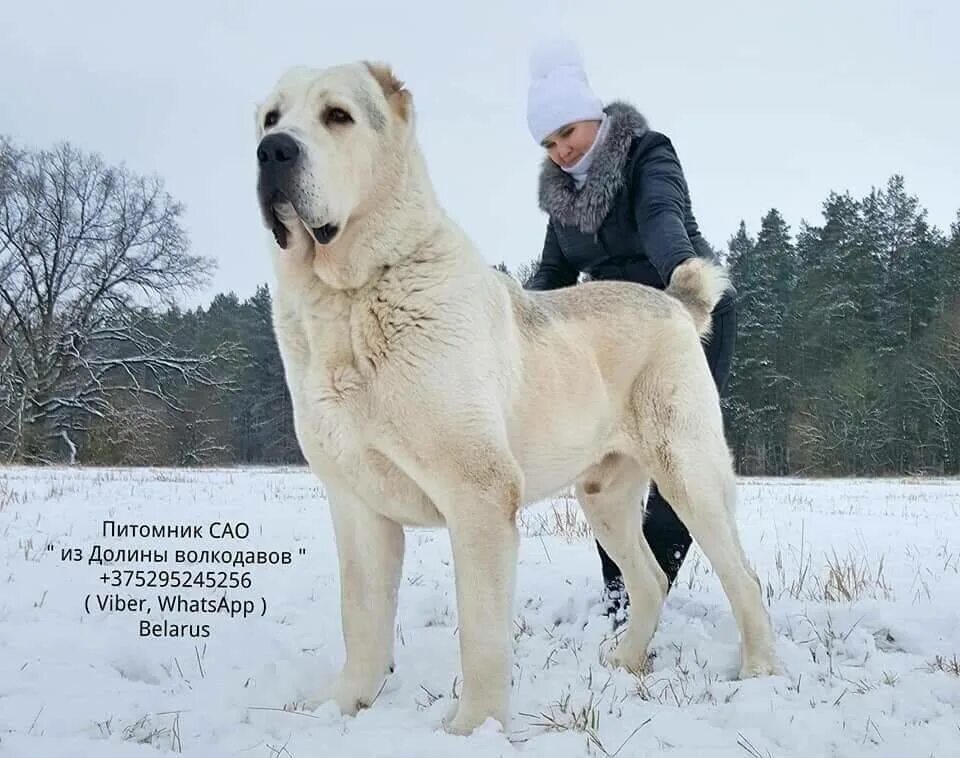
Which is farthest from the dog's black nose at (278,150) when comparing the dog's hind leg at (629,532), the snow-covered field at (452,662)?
the dog's hind leg at (629,532)

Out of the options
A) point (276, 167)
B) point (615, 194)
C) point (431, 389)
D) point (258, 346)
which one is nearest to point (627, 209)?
point (615, 194)

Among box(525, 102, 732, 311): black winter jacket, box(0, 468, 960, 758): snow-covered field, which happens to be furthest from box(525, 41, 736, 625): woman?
box(0, 468, 960, 758): snow-covered field

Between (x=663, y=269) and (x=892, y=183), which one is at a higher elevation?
(x=892, y=183)

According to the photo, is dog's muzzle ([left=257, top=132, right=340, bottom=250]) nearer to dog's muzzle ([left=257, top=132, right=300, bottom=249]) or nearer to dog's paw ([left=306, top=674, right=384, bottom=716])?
dog's muzzle ([left=257, top=132, right=300, bottom=249])

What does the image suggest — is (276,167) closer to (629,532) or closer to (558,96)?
(558,96)

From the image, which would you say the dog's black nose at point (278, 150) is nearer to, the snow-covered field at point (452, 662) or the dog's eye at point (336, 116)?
the dog's eye at point (336, 116)

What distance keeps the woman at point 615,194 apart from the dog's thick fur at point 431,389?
0.75m

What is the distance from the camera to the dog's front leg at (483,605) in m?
2.64

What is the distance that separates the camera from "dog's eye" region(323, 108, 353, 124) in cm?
283

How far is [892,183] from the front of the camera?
37.4 meters

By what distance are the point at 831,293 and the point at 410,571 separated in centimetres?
3268

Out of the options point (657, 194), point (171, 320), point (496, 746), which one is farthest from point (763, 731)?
point (171, 320)

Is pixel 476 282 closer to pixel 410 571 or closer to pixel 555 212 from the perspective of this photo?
pixel 555 212

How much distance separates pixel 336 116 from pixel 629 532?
2.37 metres
